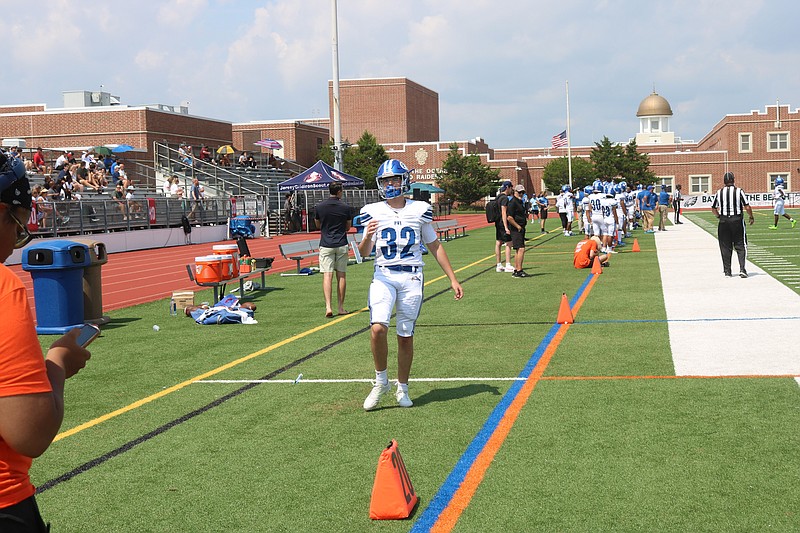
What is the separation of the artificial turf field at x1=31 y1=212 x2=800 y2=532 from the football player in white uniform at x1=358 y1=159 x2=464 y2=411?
341 mm

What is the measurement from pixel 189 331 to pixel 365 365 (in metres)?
3.95

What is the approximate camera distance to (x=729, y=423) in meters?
6.41

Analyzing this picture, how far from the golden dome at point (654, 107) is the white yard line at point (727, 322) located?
104362 millimetres

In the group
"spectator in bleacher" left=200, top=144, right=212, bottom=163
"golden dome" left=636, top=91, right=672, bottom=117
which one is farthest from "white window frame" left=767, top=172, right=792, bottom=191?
"spectator in bleacher" left=200, top=144, right=212, bottom=163

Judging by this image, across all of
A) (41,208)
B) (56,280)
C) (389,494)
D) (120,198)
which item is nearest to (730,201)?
(56,280)

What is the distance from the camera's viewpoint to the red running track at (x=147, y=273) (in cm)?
1734

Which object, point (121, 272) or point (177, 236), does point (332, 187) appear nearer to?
point (121, 272)

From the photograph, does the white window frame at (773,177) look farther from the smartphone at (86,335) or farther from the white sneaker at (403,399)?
the smartphone at (86,335)

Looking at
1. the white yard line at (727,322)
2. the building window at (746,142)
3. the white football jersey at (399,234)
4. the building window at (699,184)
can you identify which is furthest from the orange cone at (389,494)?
the building window at (699,184)

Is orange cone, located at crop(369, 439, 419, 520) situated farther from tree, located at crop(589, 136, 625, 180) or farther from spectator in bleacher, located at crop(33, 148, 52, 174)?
tree, located at crop(589, 136, 625, 180)

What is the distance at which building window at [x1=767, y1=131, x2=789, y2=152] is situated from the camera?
92.1m

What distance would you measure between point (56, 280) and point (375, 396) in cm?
637

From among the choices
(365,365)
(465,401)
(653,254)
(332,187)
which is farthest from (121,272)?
(465,401)

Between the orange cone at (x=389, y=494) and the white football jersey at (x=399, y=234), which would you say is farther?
the white football jersey at (x=399, y=234)
